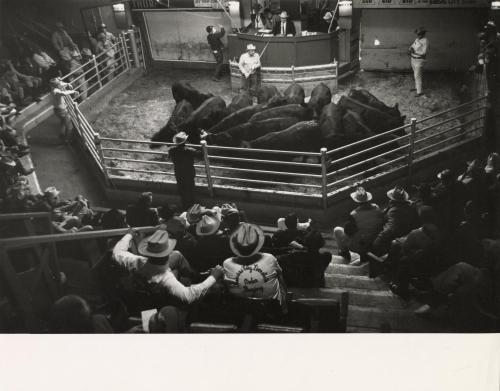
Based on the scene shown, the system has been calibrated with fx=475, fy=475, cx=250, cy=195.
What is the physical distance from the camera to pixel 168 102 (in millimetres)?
6719

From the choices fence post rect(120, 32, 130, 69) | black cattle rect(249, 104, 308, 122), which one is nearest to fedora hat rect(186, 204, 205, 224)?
black cattle rect(249, 104, 308, 122)

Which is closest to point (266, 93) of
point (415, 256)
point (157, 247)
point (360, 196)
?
point (360, 196)

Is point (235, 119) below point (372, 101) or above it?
below

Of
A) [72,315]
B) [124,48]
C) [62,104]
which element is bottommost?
[72,315]

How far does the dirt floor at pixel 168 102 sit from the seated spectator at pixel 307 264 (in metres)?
1.21

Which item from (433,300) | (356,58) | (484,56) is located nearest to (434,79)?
(484,56)

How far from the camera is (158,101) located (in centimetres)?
670

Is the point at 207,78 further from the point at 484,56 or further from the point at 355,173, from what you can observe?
the point at 484,56

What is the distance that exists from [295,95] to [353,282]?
120 inches

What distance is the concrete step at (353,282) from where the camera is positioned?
4043 millimetres

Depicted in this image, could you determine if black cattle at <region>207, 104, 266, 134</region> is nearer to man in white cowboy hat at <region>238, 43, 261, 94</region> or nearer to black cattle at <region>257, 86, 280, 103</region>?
black cattle at <region>257, 86, 280, 103</region>

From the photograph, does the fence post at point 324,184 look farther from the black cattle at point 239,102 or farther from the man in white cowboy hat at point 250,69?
the man in white cowboy hat at point 250,69

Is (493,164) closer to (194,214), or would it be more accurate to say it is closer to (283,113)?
(194,214)

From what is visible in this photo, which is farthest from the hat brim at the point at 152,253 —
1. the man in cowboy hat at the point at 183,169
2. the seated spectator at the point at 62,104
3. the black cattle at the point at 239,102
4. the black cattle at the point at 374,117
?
the black cattle at the point at 374,117
